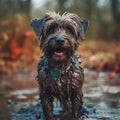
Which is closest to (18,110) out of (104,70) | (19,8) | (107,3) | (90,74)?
(90,74)

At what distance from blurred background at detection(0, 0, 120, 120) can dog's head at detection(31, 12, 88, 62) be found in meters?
2.22

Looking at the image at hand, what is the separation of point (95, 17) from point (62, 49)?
28.9 meters

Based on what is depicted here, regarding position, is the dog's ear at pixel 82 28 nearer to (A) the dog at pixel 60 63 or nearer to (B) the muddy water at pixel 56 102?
(A) the dog at pixel 60 63

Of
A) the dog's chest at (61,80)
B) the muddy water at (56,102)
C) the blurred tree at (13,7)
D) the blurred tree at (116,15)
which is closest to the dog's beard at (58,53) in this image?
the dog's chest at (61,80)

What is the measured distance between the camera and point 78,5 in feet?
122

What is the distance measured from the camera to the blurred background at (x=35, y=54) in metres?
14.1

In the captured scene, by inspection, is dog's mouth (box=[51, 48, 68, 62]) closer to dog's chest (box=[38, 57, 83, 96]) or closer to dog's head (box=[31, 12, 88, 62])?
dog's head (box=[31, 12, 88, 62])

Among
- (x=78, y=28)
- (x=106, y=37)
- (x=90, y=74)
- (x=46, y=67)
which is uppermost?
(x=106, y=37)

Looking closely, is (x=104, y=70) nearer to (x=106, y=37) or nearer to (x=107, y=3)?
(x=106, y=37)

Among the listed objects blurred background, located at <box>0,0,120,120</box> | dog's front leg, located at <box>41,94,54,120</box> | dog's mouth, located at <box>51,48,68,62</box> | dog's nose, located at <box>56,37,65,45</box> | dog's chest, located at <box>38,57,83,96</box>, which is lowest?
dog's front leg, located at <box>41,94,54,120</box>

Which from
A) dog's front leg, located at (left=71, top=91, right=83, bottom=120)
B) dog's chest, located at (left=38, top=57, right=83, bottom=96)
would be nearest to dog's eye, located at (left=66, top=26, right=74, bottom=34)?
dog's chest, located at (left=38, top=57, right=83, bottom=96)

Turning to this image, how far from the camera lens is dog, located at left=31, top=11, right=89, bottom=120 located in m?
8.80

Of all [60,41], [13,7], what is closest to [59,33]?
[60,41]

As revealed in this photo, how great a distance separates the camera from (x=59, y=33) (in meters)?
8.77
